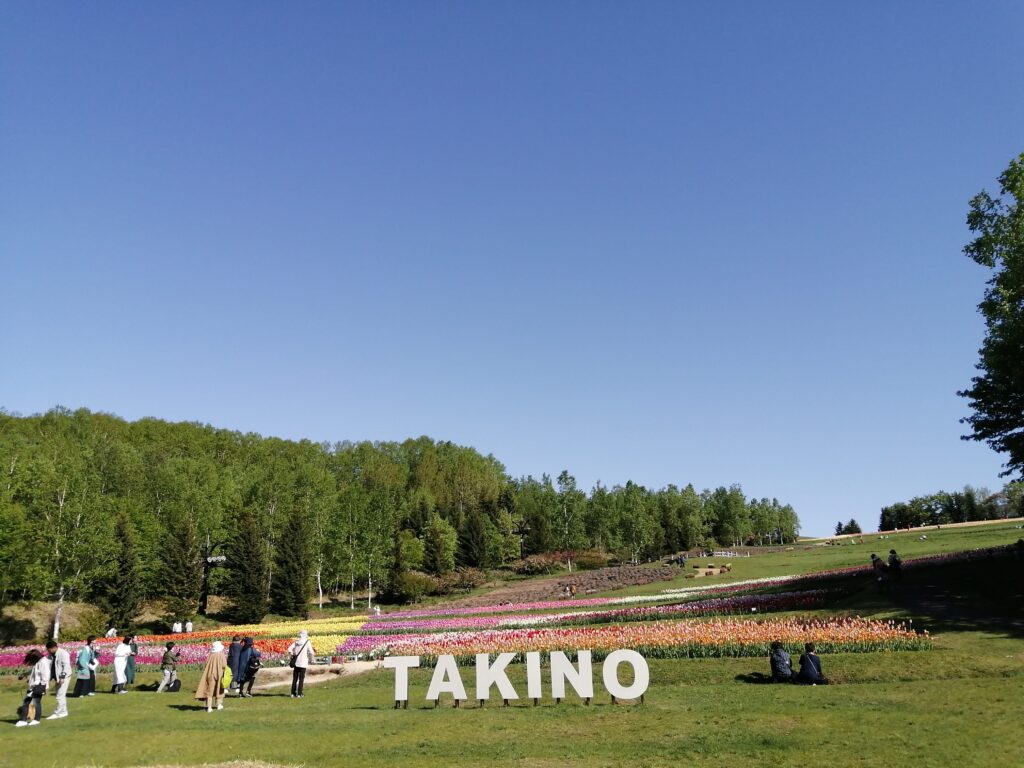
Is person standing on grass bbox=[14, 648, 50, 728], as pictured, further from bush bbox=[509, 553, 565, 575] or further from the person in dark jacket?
bush bbox=[509, 553, 565, 575]

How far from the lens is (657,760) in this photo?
36.2 feet

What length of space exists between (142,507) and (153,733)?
171ft

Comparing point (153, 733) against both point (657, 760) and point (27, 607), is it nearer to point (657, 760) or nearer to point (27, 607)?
point (657, 760)

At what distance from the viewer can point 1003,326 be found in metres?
25.2

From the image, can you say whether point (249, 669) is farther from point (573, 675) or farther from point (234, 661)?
point (573, 675)

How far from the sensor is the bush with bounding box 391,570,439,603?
60562mm

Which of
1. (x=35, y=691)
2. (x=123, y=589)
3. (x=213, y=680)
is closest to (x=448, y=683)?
(x=213, y=680)

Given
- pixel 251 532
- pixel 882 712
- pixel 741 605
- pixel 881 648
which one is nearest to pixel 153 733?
pixel 882 712

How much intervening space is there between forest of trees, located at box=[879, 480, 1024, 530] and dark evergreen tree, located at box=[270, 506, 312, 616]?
A: 346 feet

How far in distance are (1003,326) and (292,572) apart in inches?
1892

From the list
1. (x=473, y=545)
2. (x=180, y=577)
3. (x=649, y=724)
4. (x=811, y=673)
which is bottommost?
(x=649, y=724)

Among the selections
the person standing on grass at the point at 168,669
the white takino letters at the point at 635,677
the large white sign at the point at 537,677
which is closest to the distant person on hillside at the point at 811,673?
the large white sign at the point at 537,677

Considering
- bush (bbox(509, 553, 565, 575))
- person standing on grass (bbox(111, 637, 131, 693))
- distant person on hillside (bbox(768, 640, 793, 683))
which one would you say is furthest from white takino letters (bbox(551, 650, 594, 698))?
bush (bbox(509, 553, 565, 575))

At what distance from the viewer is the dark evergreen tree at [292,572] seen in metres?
53.5
